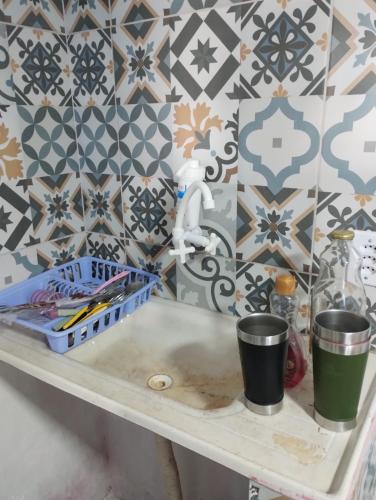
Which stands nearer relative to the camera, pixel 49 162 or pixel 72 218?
pixel 49 162

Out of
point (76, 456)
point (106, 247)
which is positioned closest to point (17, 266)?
point (106, 247)

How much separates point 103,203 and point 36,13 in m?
0.55

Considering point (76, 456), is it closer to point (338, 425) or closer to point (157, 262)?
point (157, 262)

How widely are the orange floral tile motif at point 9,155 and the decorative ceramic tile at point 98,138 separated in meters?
0.21

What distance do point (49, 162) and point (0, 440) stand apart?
0.77 metres

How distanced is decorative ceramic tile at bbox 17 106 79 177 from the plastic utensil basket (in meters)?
0.31

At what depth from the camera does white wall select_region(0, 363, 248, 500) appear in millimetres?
1095

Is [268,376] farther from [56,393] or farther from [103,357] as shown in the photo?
[56,393]

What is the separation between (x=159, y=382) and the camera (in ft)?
3.17

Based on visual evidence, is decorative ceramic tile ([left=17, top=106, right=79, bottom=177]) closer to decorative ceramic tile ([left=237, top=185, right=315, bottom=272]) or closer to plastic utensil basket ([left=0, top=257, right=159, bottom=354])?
plastic utensil basket ([left=0, top=257, right=159, bottom=354])

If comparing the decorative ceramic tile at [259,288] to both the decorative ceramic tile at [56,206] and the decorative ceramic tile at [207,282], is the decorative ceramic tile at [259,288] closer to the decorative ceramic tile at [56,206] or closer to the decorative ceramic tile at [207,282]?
the decorative ceramic tile at [207,282]

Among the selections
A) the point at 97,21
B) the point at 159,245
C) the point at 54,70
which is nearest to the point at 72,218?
the point at 159,245

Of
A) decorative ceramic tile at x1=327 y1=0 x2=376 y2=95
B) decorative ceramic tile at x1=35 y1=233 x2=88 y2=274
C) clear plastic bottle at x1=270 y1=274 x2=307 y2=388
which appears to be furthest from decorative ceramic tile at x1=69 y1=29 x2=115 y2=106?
clear plastic bottle at x1=270 y1=274 x2=307 y2=388

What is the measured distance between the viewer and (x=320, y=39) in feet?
2.72
